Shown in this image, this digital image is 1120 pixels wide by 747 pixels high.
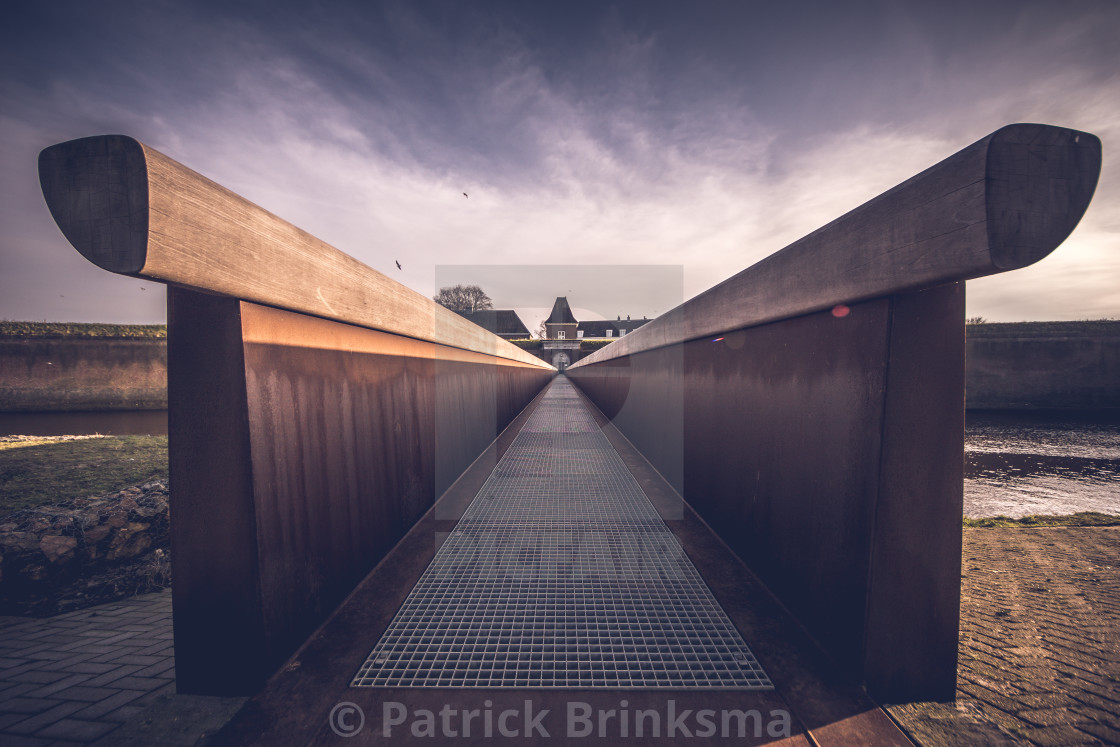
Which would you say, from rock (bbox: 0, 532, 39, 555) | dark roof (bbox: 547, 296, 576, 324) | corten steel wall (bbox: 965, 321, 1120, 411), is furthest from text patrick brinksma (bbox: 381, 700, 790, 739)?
dark roof (bbox: 547, 296, 576, 324)

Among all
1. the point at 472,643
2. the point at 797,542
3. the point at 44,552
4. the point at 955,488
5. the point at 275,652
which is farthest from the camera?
the point at 44,552

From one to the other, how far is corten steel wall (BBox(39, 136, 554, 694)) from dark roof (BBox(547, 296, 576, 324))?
213 feet

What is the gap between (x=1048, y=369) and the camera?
18562 millimetres

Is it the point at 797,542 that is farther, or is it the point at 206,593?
the point at 797,542

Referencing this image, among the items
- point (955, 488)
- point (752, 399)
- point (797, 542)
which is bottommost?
point (797, 542)

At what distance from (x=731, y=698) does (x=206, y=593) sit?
6.61 ft

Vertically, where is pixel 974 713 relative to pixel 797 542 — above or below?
below

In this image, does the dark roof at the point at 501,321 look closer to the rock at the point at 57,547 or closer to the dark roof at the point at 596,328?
the dark roof at the point at 596,328

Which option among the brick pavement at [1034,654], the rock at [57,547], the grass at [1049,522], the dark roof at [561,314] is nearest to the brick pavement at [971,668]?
the brick pavement at [1034,654]

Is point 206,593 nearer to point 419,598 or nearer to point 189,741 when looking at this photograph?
point 189,741

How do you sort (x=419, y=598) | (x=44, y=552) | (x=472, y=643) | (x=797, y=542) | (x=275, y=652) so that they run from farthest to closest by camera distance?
(x=44, y=552), (x=419, y=598), (x=797, y=542), (x=472, y=643), (x=275, y=652)

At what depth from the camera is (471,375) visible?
5.02 m

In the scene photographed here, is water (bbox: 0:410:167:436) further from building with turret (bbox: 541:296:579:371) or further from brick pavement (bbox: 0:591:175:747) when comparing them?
building with turret (bbox: 541:296:579:371)

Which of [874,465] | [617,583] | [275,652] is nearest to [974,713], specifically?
[874,465]
